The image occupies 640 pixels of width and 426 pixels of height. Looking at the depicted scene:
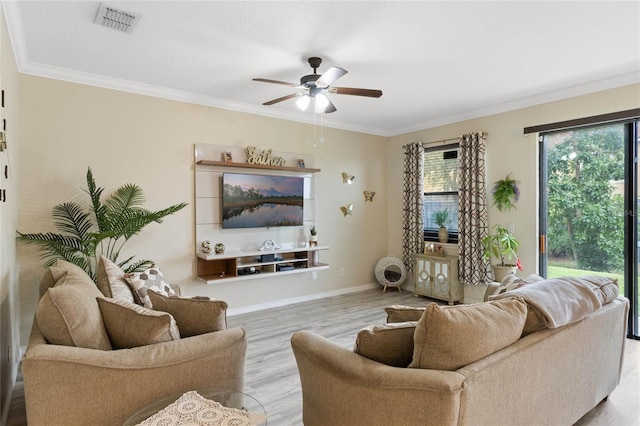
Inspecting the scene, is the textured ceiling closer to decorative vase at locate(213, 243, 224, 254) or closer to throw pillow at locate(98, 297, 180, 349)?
decorative vase at locate(213, 243, 224, 254)

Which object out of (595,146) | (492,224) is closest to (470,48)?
(595,146)

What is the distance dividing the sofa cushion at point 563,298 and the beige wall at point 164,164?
3.42 meters

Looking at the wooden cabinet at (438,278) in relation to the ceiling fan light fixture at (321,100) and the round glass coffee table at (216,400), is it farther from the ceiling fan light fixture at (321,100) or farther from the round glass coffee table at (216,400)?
the round glass coffee table at (216,400)

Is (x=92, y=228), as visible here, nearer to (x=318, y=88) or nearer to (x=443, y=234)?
(x=318, y=88)

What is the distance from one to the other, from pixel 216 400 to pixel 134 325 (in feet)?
1.80

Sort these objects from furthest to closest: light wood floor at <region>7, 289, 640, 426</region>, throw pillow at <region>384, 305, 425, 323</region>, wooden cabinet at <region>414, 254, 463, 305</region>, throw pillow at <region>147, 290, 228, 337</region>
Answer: wooden cabinet at <region>414, 254, 463, 305</region> < light wood floor at <region>7, 289, 640, 426</region> < throw pillow at <region>147, 290, 228, 337</region> < throw pillow at <region>384, 305, 425, 323</region>

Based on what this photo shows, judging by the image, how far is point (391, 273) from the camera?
225 inches

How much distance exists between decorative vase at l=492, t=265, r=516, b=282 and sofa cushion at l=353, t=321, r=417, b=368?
3207 millimetres

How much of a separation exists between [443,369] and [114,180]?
3.65 metres

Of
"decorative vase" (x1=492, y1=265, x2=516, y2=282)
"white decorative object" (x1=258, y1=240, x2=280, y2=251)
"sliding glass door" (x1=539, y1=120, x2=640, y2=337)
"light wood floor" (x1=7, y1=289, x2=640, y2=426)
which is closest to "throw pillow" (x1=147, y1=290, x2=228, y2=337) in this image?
"light wood floor" (x1=7, y1=289, x2=640, y2=426)

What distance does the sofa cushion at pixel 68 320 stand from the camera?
1588 mm

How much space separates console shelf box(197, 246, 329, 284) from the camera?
419 centimetres

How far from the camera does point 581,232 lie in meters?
4.01

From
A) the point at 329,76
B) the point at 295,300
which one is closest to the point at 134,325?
the point at 329,76
